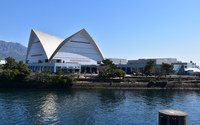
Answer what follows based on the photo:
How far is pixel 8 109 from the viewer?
21.1 metres

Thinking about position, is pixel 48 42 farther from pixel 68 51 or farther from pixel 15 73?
pixel 15 73

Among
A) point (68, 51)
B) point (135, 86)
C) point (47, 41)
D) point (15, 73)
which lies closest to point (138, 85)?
point (135, 86)

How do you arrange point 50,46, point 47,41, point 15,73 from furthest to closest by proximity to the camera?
point 47,41, point 50,46, point 15,73

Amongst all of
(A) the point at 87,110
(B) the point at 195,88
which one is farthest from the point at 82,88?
(B) the point at 195,88

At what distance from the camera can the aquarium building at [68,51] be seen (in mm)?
65938

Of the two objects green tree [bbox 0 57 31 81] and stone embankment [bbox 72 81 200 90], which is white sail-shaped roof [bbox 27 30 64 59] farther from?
stone embankment [bbox 72 81 200 90]

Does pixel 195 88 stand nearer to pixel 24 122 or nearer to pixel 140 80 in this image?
pixel 140 80

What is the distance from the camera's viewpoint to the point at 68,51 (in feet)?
222

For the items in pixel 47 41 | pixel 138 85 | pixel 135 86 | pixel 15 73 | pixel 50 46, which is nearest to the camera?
pixel 15 73

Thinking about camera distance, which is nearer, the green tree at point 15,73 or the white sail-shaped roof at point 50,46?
the green tree at point 15,73

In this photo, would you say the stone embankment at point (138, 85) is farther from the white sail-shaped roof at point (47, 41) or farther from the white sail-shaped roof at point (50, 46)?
the white sail-shaped roof at point (47, 41)

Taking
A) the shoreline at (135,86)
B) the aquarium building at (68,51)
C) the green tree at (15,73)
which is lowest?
the shoreline at (135,86)

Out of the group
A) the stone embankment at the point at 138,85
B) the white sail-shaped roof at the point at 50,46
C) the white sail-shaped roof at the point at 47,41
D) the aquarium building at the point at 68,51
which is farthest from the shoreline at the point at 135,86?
the white sail-shaped roof at the point at 47,41

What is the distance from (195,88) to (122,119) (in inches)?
1462
